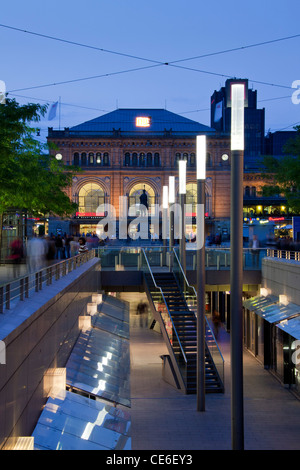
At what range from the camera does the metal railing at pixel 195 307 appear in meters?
19.8

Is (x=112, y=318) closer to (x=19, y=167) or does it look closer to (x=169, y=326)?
(x=169, y=326)

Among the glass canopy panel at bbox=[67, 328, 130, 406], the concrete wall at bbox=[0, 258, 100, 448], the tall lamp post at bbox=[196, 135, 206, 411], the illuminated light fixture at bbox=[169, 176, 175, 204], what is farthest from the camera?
the illuminated light fixture at bbox=[169, 176, 175, 204]

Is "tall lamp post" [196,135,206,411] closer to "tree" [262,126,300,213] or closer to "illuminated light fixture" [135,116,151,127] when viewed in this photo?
"tree" [262,126,300,213]

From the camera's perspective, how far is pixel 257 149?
186375 mm

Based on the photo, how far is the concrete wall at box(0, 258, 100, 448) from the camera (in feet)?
26.0

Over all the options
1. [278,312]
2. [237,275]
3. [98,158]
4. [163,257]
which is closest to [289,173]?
[163,257]

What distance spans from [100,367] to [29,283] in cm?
505

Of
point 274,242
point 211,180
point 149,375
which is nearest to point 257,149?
point 211,180

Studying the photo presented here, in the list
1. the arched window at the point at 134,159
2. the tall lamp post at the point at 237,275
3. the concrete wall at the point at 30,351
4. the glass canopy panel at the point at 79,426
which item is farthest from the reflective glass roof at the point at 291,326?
the arched window at the point at 134,159

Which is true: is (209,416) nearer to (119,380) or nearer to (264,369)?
(119,380)

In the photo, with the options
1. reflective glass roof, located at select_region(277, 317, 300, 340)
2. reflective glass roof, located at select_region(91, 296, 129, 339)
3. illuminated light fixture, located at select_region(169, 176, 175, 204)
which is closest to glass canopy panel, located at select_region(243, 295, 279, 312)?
reflective glass roof, located at select_region(277, 317, 300, 340)

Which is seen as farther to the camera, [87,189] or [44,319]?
[87,189]

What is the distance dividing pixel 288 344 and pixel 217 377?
9.61ft

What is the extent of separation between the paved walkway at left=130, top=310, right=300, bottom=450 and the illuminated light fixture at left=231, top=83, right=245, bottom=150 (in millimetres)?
7829
